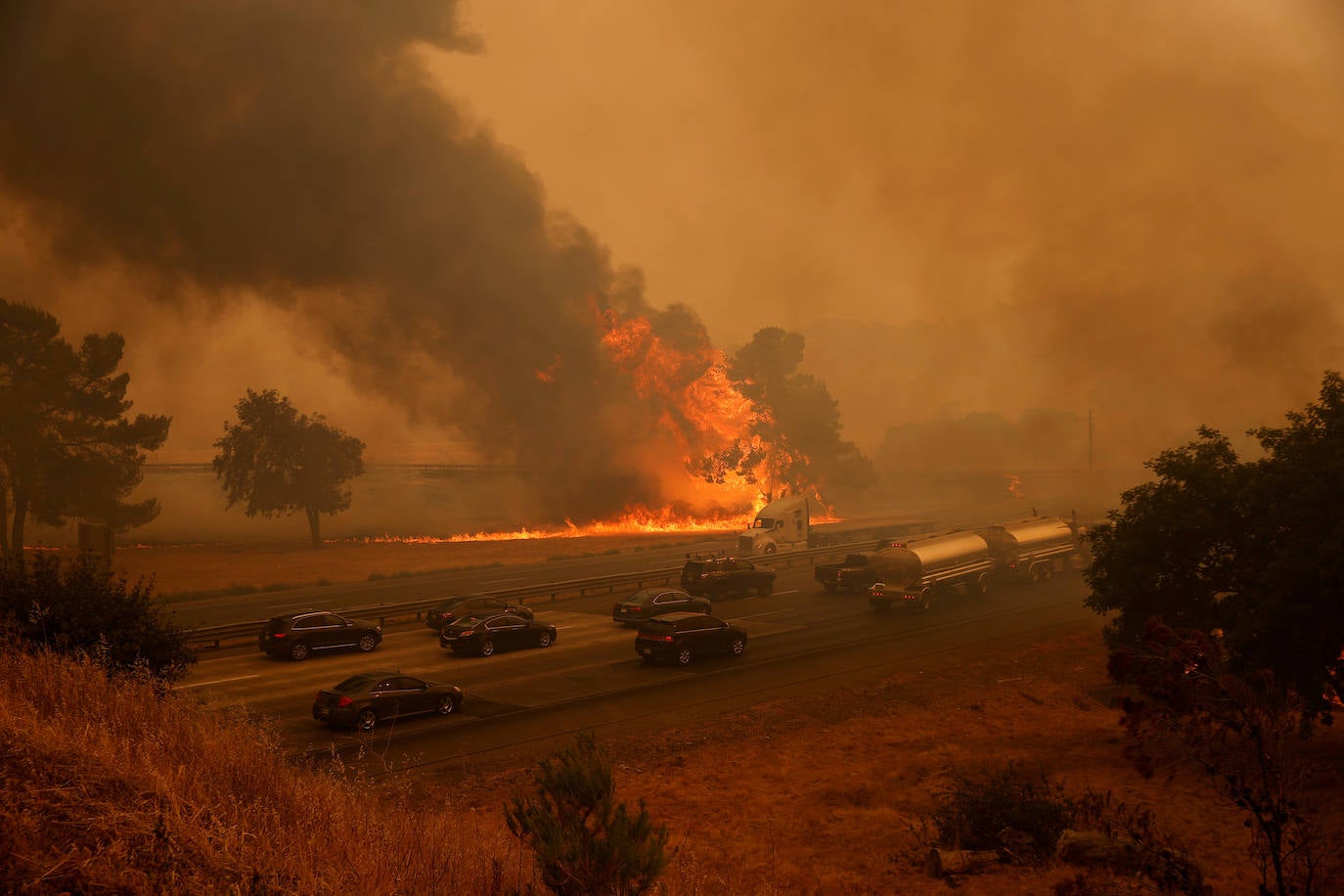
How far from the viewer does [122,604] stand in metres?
16.5

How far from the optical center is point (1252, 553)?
18.6 metres

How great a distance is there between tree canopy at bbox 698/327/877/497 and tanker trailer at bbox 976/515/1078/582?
135 ft

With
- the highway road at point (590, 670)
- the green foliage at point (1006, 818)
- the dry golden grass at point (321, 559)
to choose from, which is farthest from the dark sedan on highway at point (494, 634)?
the dry golden grass at point (321, 559)

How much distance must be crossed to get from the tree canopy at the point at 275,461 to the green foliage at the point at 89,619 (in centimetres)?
4939

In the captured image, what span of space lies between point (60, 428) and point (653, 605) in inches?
1665

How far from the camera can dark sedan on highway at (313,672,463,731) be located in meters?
18.7

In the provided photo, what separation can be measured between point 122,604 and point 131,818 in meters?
11.8

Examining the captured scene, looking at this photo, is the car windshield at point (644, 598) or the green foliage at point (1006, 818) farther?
the car windshield at point (644, 598)

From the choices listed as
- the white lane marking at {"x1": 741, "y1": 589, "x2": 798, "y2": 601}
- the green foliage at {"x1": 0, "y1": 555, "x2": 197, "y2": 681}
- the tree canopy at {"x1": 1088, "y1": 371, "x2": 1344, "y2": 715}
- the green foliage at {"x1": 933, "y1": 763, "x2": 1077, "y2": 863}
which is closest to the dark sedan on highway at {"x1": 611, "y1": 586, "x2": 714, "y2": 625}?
the white lane marking at {"x1": 741, "y1": 589, "x2": 798, "y2": 601}

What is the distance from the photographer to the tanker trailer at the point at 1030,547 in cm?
4047

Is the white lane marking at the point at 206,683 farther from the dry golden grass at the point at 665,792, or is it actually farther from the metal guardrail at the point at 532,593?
the dry golden grass at the point at 665,792

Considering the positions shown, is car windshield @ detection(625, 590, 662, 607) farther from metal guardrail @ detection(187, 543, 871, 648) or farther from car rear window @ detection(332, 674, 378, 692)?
car rear window @ detection(332, 674, 378, 692)

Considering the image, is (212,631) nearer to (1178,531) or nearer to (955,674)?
(955,674)

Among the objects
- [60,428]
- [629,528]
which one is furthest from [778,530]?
[60,428]
